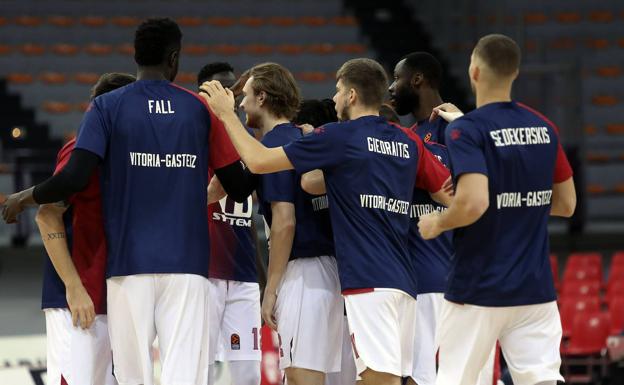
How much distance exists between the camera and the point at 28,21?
21266 mm

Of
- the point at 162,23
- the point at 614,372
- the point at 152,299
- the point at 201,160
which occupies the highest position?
the point at 162,23

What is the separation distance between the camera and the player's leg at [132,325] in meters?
4.57

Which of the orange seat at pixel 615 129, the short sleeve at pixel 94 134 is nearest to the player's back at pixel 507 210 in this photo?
the short sleeve at pixel 94 134

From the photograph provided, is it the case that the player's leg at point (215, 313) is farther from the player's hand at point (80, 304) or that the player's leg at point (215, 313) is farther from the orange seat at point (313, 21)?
the orange seat at point (313, 21)

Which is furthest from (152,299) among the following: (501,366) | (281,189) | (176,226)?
(501,366)

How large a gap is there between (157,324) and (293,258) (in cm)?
101

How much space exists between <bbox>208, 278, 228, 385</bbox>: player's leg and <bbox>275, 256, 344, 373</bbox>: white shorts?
488mm

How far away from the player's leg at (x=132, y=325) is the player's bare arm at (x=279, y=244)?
2.65 ft

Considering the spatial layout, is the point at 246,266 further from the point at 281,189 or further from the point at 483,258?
the point at 483,258

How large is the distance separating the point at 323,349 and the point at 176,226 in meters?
1.15

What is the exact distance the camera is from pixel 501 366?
9281 millimetres

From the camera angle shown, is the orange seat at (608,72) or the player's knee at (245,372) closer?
the player's knee at (245,372)

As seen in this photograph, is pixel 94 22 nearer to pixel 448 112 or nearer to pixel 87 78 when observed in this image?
pixel 87 78

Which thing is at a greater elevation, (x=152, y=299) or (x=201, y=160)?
(x=201, y=160)
